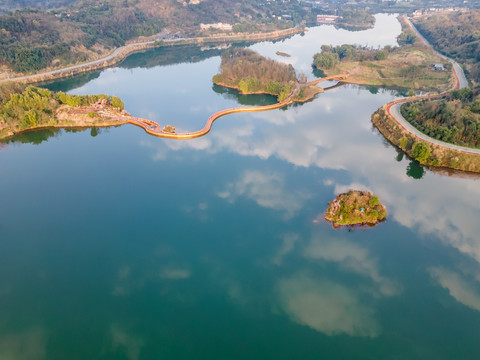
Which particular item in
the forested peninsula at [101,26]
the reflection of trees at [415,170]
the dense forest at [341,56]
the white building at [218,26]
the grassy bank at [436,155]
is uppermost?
the forested peninsula at [101,26]

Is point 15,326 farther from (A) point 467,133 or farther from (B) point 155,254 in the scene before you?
(A) point 467,133

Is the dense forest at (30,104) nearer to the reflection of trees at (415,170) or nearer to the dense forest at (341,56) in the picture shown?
the reflection of trees at (415,170)

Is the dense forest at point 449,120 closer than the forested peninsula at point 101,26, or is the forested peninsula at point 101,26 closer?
the dense forest at point 449,120

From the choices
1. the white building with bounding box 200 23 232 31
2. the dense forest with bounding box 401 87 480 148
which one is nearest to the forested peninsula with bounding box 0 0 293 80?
the white building with bounding box 200 23 232 31

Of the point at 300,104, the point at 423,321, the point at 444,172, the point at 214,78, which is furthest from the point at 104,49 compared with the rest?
the point at 423,321

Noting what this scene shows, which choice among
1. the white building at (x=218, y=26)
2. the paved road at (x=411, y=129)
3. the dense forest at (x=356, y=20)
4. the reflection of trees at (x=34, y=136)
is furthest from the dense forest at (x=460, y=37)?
the reflection of trees at (x=34, y=136)
